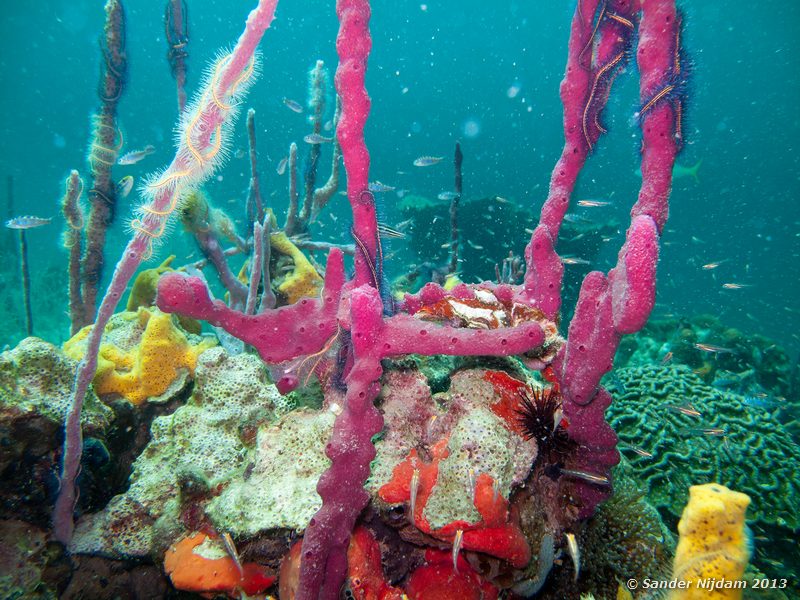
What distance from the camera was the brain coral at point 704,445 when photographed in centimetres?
465

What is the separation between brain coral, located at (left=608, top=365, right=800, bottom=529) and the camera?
4.65m

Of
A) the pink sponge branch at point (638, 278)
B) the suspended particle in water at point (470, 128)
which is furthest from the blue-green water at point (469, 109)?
the pink sponge branch at point (638, 278)

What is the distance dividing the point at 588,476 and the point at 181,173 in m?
3.53

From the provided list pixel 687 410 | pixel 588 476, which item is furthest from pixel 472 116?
pixel 588 476

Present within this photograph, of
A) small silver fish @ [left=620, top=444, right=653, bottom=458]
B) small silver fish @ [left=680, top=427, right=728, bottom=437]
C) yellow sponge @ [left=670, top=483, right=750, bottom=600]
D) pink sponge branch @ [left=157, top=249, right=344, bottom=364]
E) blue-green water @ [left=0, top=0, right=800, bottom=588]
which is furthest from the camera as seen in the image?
blue-green water @ [left=0, top=0, right=800, bottom=588]

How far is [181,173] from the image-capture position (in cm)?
266

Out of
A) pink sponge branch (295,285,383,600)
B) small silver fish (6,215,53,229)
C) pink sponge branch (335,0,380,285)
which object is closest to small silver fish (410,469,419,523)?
pink sponge branch (295,285,383,600)

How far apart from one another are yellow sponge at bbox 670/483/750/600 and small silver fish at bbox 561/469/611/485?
870mm

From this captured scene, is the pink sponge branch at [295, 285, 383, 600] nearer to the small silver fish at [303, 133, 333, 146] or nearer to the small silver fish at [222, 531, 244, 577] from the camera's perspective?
the small silver fish at [222, 531, 244, 577]

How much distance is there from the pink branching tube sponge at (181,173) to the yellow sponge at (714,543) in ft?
11.3

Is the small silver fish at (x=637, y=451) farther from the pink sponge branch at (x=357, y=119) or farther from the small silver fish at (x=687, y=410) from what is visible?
the pink sponge branch at (x=357, y=119)

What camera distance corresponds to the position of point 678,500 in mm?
4512

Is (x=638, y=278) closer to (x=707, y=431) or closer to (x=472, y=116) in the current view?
(x=707, y=431)

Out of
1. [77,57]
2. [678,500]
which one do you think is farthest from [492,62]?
[678,500]
